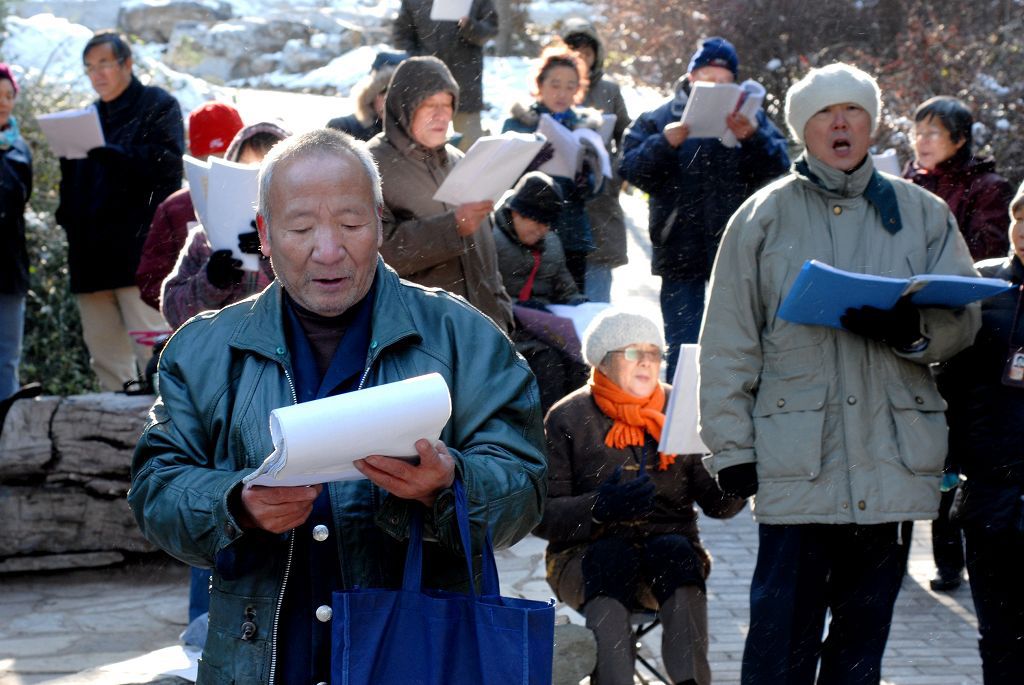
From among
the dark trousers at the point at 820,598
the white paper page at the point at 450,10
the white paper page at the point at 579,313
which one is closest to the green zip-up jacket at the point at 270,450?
the dark trousers at the point at 820,598

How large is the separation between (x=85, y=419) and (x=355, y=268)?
481 centimetres

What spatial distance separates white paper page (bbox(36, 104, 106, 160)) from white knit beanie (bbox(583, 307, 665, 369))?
3406 millimetres

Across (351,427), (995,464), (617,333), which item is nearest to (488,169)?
(617,333)

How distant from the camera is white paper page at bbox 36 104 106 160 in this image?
7641 mm

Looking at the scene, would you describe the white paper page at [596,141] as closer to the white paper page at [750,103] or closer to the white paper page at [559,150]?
the white paper page at [559,150]

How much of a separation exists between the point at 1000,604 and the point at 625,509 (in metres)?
1.30

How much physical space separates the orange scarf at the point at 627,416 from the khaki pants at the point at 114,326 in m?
3.63

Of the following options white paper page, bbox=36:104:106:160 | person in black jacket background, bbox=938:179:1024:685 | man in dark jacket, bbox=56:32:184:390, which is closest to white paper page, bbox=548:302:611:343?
man in dark jacket, bbox=56:32:184:390

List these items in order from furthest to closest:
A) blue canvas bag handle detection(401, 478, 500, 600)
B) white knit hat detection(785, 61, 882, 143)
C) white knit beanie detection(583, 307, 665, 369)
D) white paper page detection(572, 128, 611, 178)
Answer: white paper page detection(572, 128, 611, 178)
white knit beanie detection(583, 307, 665, 369)
white knit hat detection(785, 61, 882, 143)
blue canvas bag handle detection(401, 478, 500, 600)

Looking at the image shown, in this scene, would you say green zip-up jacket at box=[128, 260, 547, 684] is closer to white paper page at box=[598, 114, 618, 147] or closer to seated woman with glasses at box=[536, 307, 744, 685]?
seated woman with glasses at box=[536, 307, 744, 685]

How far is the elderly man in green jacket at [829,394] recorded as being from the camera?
4617mm

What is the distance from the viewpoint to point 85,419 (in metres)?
7.40

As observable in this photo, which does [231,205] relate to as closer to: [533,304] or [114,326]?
[533,304]

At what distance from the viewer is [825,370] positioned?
15.3 feet
